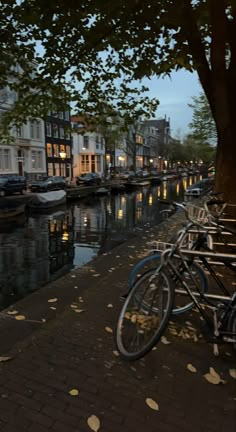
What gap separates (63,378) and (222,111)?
5106 mm

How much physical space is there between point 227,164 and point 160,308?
4.10 m

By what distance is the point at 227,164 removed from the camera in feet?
20.5

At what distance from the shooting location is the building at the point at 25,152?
34.2m

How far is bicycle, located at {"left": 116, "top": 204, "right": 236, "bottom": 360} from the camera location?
296cm

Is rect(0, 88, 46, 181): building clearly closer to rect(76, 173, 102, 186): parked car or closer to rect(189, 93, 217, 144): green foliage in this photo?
rect(76, 173, 102, 186): parked car

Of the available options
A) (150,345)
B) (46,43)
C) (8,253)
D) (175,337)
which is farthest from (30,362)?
(8,253)

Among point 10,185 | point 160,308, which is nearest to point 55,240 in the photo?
point 160,308

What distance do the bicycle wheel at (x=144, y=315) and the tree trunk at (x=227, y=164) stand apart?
374 cm

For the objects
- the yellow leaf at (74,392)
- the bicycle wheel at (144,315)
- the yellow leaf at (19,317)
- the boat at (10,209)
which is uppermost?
the bicycle wheel at (144,315)

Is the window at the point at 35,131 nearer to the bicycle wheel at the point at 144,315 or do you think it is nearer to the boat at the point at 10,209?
the boat at the point at 10,209

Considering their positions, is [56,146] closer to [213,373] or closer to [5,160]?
[5,160]

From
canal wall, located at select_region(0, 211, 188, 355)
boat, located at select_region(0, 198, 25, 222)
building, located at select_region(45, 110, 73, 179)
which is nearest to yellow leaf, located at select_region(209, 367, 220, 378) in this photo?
canal wall, located at select_region(0, 211, 188, 355)

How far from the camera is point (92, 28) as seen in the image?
251 inches

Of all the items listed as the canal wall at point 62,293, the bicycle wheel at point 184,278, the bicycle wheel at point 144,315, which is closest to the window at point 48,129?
the canal wall at point 62,293
